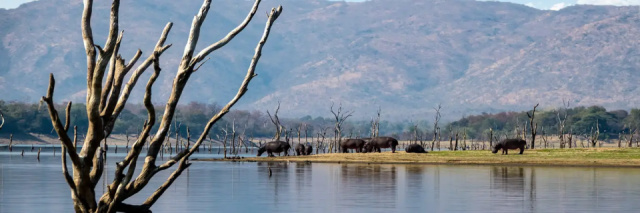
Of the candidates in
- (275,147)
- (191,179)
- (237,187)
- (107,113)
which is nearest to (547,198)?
(237,187)

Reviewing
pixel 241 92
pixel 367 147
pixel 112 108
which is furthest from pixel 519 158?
pixel 112 108

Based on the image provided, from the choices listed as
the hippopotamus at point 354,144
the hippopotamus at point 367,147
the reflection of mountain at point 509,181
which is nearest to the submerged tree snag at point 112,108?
the reflection of mountain at point 509,181

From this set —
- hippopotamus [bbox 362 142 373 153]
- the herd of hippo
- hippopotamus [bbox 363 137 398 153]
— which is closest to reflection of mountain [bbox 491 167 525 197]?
the herd of hippo

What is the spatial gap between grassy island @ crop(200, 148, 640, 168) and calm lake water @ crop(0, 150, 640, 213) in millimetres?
6946

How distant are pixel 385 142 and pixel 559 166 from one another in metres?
18.2

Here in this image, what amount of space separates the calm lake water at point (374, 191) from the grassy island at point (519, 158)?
6.95 metres

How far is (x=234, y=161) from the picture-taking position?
87750 mm

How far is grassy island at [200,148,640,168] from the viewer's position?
2800 inches

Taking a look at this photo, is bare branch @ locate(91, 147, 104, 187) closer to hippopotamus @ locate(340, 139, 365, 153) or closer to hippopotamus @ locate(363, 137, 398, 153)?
Answer: hippopotamus @ locate(363, 137, 398, 153)

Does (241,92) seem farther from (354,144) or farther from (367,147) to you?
(354,144)

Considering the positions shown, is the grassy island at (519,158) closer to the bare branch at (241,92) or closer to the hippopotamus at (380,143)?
the hippopotamus at (380,143)

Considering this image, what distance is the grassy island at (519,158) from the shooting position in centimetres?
7112

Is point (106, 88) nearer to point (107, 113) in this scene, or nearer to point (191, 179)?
point (107, 113)

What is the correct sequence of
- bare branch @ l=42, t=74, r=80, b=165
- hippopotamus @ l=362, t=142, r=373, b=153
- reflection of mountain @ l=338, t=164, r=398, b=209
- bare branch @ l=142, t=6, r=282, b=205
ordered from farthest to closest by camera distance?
1. hippopotamus @ l=362, t=142, r=373, b=153
2. reflection of mountain @ l=338, t=164, r=398, b=209
3. bare branch @ l=142, t=6, r=282, b=205
4. bare branch @ l=42, t=74, r=80, b=165
